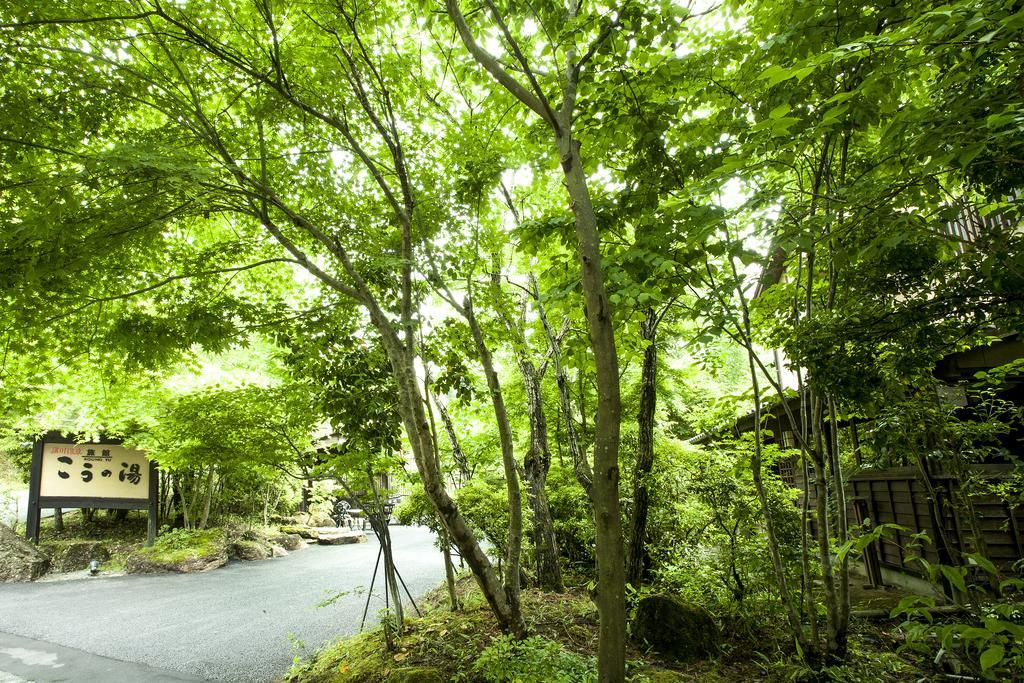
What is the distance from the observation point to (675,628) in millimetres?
5312

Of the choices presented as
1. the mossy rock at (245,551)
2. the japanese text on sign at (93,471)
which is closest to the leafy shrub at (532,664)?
the mossy rock at (245,551)

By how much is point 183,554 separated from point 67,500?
4.47 metres

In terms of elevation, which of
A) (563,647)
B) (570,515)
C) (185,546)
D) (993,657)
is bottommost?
(185,546)

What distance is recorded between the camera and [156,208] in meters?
4.74

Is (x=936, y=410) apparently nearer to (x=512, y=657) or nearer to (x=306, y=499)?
(x=512, y=657)

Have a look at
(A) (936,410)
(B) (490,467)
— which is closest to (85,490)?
(B) (490,467)

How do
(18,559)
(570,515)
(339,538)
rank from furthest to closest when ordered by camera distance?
(339,538) → (18,559) → (570,515)

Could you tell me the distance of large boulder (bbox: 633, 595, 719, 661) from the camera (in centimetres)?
518

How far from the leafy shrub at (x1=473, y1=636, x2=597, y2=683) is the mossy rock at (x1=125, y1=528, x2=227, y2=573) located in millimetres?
13424

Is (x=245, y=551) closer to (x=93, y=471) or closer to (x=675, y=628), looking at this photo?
(x=93, y=471)

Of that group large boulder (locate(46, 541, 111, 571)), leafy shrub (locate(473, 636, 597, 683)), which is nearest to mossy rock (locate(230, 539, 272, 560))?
large boulder (locate(46, 541, 111, 571))

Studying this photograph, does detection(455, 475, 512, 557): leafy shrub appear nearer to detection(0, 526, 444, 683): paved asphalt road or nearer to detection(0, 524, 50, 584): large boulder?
detection(0, 526, 444, 683): paved asphalt road

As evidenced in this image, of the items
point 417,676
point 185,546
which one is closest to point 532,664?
point 417,676

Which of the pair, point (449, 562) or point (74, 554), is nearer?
point (449, 562)
